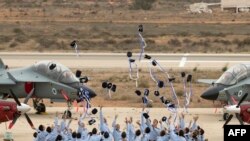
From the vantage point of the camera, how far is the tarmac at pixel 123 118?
1415 inches

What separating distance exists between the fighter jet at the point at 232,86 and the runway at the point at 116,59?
82.7 ft

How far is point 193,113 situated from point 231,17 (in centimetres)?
10141

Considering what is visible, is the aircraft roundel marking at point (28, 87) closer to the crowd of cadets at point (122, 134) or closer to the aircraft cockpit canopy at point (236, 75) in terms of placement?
the aircraft cockpit canopy at point (236, 75)

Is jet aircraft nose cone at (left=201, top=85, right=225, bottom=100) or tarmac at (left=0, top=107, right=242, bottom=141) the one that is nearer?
tarmac at (left=0, top=107, right=242, bottom=141)

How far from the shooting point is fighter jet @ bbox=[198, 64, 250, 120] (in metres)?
40.6

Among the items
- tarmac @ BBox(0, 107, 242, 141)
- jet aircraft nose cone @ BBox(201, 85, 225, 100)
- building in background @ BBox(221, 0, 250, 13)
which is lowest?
tarmac @ BBox(0, 107, 242, 141)

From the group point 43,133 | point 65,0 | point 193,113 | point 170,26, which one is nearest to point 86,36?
point 170,26

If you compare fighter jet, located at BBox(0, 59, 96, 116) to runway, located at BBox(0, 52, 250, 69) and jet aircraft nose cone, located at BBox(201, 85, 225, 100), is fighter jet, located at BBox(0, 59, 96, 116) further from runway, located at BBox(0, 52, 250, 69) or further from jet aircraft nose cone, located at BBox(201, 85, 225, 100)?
runway, located at BBox(0, 52, 250, 69)

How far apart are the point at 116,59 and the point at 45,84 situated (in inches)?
1197

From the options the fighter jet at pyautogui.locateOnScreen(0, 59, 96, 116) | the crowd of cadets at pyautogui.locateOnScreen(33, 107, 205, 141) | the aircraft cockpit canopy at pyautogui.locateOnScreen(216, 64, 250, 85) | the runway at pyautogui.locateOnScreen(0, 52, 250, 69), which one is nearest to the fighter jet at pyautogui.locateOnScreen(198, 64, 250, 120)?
the aircraft cockpit canopy at pyautogui.locateOnScreen(216, 64, 250, 85)

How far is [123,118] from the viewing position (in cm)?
4072

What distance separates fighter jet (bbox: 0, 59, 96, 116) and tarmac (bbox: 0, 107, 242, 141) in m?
1.01

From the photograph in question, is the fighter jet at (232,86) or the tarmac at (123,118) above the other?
the fighter jet at (232,86)

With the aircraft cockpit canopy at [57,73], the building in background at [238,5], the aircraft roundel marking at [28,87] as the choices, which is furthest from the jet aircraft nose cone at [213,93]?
the building in background at [238,5]
